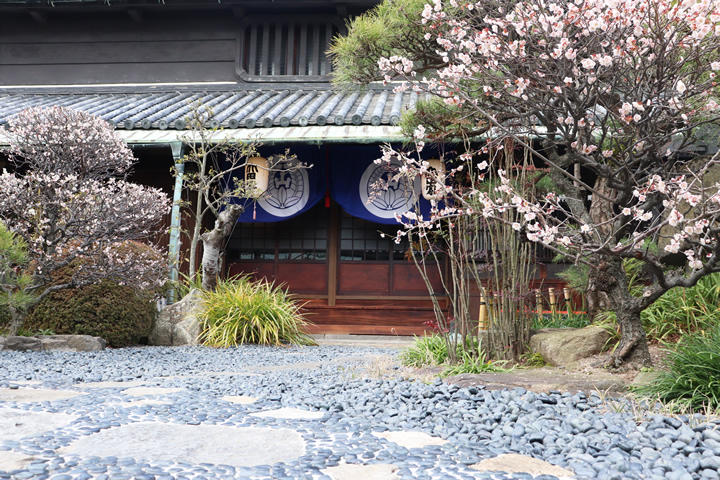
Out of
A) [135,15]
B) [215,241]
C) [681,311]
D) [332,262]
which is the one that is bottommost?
[681,311]

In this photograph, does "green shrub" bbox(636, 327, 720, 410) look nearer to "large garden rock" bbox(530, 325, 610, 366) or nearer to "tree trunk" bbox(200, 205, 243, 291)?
"large garden rock" bbox(530, 325, 610, 366)

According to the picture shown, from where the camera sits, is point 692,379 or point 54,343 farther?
point 54,343

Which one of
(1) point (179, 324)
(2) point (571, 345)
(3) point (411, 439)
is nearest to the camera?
(3) point (411, 439)

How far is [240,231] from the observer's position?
802 cm

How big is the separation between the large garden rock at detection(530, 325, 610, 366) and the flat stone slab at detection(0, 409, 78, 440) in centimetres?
273

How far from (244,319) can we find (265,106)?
3.40 meters

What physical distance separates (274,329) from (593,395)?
389cm

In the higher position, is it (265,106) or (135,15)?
(135,15)

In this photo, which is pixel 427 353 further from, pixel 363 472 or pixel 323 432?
pixel 363 472

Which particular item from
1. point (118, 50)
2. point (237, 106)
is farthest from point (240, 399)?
point (118, 50)

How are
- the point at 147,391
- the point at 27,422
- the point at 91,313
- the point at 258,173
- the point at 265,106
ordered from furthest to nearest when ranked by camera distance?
1. the point at 265,106
2. the point at 258,173
3. the point at 91,313
4. the point at 147,391
5. the point at 27,422

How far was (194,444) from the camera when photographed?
6.46ft

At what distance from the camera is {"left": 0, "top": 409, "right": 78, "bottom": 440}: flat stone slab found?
208 cm

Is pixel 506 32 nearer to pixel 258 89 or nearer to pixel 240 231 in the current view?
pixel 240 231
